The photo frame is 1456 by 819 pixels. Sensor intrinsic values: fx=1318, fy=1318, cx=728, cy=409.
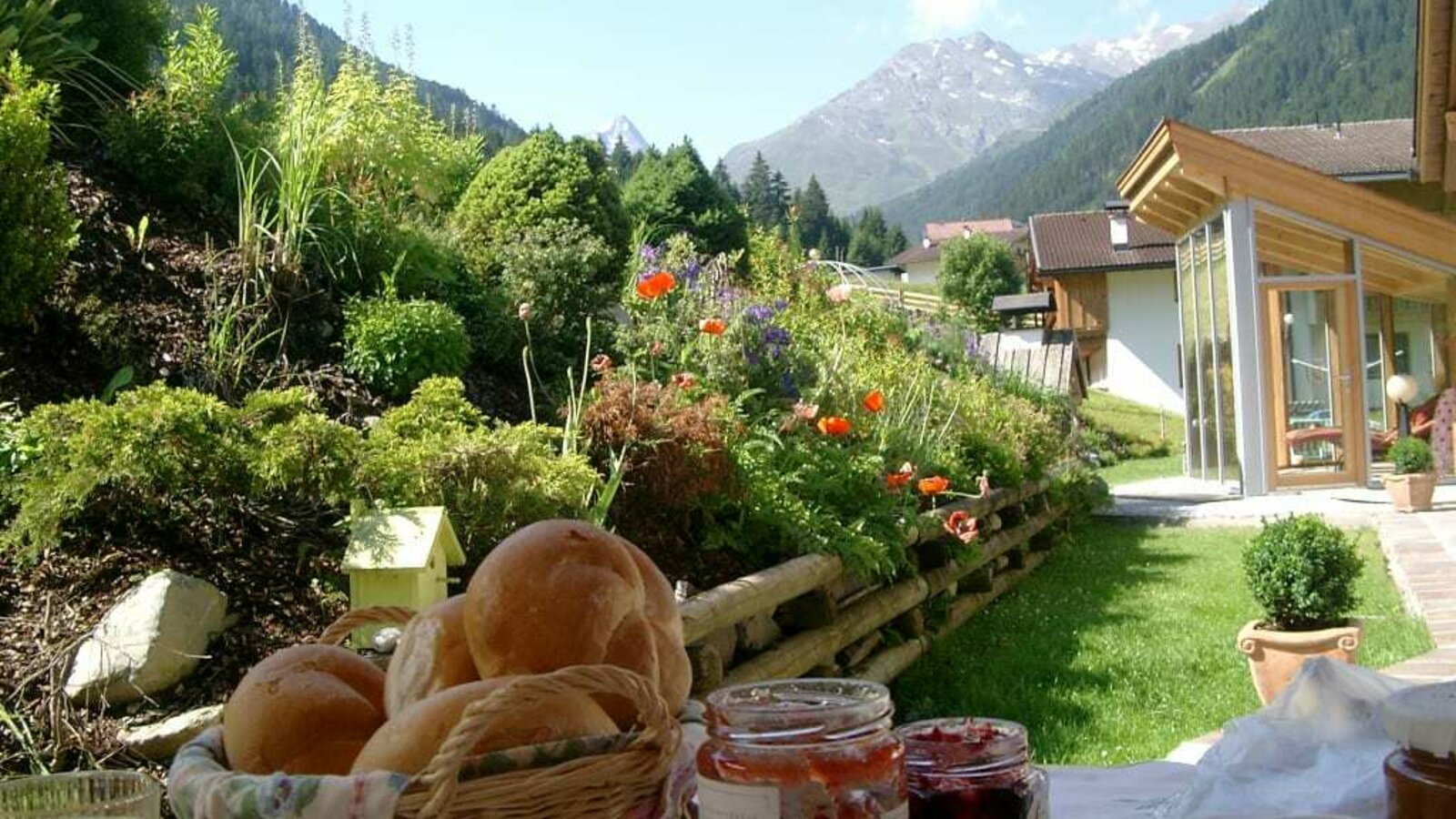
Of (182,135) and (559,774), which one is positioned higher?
(182,135)

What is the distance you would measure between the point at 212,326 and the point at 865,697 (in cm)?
497

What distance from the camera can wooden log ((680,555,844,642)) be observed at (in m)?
4.07

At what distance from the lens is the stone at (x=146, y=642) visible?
3.22 m

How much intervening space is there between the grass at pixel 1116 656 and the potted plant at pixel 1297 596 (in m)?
0.25

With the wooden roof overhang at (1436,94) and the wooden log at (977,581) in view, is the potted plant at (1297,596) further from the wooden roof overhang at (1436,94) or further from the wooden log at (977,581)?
the wooden roof overhang at (1436,94)

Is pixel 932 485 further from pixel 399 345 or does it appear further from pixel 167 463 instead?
pixel 167 463

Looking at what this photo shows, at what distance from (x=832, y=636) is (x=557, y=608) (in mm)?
4317

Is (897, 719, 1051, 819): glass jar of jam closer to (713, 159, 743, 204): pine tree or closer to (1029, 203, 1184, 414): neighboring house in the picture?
(713, 159, 743, 204): pine tree

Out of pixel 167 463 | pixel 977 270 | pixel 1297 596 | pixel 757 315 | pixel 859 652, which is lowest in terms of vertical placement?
pixel 859 652

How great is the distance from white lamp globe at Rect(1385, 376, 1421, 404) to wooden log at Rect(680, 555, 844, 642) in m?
11.5

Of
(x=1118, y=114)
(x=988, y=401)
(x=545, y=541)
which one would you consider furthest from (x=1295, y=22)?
(x=545, y=541)

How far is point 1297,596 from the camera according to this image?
526 centimetres

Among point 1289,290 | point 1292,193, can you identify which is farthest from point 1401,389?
point 1292,193

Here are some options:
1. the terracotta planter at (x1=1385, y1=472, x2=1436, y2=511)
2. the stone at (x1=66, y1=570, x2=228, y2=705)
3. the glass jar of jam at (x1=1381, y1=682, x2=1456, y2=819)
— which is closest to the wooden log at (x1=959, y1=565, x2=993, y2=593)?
the terracotta planter at (x1=1385, y1=472, x2=1436, y2=511)
